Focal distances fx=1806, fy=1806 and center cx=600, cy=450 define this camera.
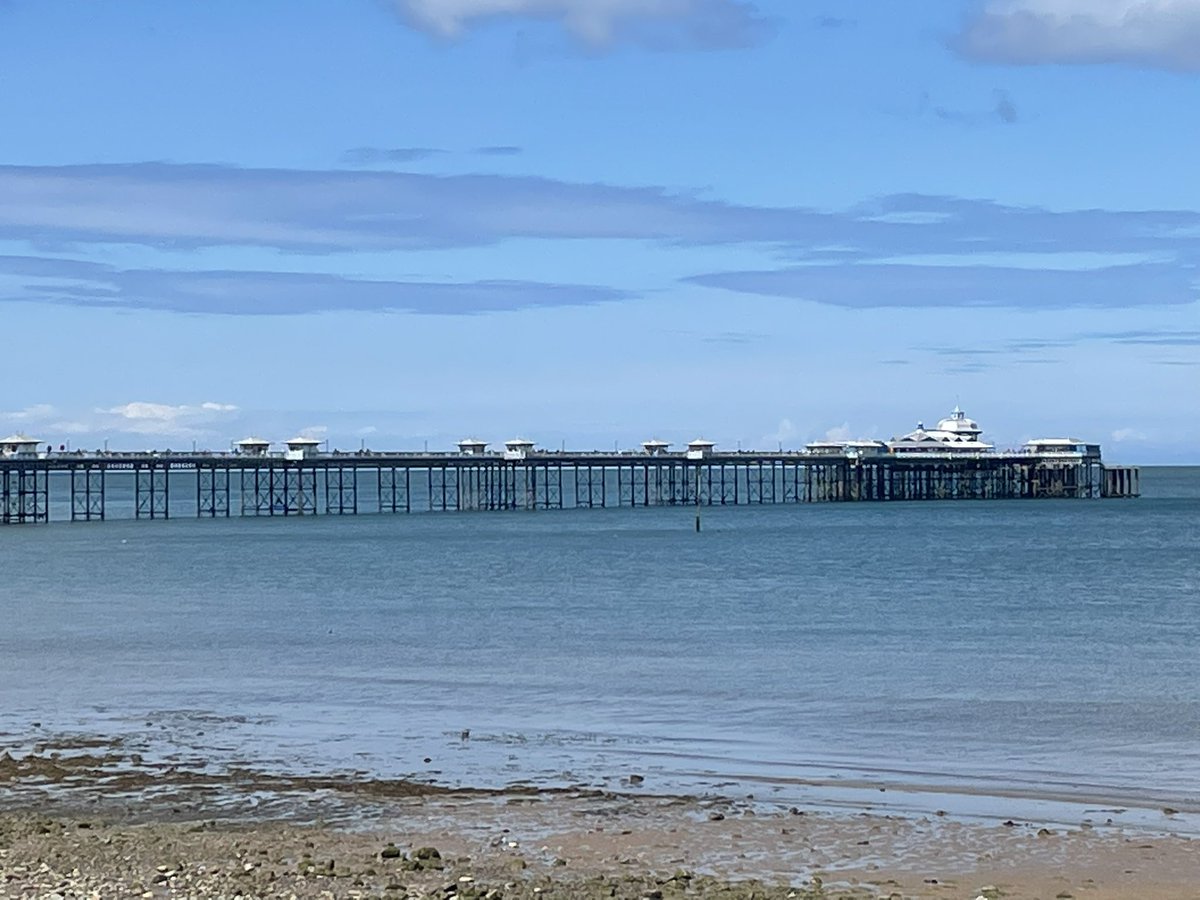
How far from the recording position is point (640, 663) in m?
31.4

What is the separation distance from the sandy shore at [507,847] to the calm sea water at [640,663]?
5.25ft

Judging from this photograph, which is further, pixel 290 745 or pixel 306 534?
pixel 306 534

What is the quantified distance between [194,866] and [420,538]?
6724cm

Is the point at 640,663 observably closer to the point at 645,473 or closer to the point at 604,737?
the point at 604,737

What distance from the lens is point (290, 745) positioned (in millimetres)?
22000

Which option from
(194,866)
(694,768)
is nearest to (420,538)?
(694,768)

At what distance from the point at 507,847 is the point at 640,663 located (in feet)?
51.6

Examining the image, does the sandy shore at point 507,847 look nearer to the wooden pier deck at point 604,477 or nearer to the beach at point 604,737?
the beach at point 604,737

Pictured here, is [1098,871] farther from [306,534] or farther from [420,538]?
[306,534]

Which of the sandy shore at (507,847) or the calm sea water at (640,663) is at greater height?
the sandy shore at (507,847)

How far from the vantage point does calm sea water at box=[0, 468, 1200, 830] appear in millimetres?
21062

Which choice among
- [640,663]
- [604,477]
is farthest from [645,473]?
[640,663]

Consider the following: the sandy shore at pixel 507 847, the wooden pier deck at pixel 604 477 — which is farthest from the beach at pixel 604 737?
the wooden pier deck at pixel 604 477

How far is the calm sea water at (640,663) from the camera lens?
21062mm
